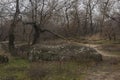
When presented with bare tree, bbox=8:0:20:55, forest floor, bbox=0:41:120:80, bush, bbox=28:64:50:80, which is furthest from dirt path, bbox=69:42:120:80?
bare tree, bbox=8:0:20:55

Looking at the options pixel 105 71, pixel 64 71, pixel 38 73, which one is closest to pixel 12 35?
pixel 64 71

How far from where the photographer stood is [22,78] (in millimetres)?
8594

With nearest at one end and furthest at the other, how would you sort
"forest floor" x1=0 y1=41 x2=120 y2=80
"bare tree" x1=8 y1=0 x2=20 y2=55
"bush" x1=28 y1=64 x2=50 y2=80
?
"bush" x1=28 y1=64 x2=50 y2=80, "forest floor" x1=0 y1=41 x2=120 y2=80, "bare tree" x1=8 y1=0 x2=20 y2=55

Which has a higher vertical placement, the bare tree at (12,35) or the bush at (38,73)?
the bare tree at (12,35)

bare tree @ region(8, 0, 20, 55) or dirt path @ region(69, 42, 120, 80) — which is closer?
dirt path @ region(69, 42, 120, 80)

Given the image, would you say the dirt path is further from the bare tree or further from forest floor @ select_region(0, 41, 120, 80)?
the bare tree

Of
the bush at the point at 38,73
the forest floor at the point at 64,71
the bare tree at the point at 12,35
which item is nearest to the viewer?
the bush at the point at 38,73

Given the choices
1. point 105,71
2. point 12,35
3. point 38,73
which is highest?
point 12,35

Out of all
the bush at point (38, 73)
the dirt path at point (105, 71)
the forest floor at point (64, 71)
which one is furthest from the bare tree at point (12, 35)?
the dirt path at point (105, 71)

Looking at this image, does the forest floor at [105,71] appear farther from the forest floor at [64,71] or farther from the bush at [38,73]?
the bush at [38,73]

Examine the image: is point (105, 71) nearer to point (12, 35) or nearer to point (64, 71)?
point (64, 71)

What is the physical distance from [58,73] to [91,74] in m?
1.27

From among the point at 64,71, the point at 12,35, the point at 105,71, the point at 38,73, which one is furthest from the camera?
the point at 12,35

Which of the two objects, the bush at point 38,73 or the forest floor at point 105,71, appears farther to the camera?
the forest floor at point 105,71
